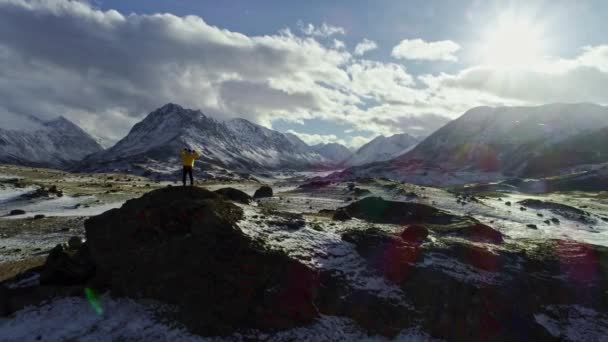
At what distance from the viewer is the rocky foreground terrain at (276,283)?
1809 centimetres

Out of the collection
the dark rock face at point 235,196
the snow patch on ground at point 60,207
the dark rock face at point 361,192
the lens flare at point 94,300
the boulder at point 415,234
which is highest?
the dark rock face at point 235,196

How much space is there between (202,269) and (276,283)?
408 cm

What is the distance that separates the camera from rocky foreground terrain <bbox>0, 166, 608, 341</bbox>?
1809 cm

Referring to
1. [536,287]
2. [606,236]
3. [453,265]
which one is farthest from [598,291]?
[606,236]

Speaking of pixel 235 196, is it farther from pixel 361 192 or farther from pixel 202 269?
pixel 361 192

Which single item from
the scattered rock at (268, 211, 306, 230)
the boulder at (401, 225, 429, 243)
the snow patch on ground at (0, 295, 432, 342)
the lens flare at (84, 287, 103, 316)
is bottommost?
the snow patch on ground at (0, 295, 432, 342)

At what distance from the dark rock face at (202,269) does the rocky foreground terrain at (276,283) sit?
0.21ft

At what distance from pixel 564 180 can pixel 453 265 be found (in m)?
158

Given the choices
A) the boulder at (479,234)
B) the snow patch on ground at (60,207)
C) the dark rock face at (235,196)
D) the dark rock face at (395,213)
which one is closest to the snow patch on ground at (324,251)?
the dark rock face at (235,196)

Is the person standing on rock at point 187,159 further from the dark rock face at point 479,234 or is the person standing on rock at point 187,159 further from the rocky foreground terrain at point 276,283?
the dark rock face at point 479,234

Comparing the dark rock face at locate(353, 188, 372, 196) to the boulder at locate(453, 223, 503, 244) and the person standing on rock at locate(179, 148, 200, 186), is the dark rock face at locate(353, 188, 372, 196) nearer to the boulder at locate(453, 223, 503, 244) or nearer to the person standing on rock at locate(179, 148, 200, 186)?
the boulder at locate(453, 223, 503, 244)

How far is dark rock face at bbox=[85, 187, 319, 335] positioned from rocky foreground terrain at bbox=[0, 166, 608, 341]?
6 cm

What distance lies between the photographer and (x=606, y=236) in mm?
44188

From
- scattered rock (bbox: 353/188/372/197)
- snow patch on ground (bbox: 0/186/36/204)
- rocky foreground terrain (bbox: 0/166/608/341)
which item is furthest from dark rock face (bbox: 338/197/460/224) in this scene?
snow patch on ground (bbox: 0/186/36/204)
